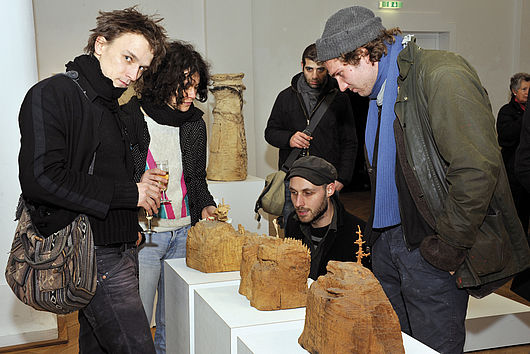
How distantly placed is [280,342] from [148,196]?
632 millimetres

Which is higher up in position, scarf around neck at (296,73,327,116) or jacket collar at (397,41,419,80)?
jacket collar at (397,41,419,80)

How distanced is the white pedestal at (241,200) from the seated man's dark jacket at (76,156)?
2.68 m

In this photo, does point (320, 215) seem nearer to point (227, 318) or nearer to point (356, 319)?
point (227, 318)

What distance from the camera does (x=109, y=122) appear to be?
183 cm

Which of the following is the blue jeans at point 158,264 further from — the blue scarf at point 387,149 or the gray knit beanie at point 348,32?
the gray knit beanie at point 348,32

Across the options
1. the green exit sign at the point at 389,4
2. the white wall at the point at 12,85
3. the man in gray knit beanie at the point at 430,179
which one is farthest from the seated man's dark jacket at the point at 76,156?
the green exit sign at the point at 389,4

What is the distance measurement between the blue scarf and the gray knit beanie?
10 cm

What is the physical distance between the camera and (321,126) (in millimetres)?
3715

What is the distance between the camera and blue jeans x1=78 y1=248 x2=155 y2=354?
1774 mm

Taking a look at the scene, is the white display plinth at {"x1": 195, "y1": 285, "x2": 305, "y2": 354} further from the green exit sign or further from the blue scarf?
the green exit sign

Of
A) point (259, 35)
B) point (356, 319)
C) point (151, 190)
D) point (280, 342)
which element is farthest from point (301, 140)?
point (259, 35)

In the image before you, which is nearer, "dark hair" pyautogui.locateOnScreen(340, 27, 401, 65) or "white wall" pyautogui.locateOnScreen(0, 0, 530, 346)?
"dark hair" pyautogui.locateOnScreen(340, 27, 401, 65)

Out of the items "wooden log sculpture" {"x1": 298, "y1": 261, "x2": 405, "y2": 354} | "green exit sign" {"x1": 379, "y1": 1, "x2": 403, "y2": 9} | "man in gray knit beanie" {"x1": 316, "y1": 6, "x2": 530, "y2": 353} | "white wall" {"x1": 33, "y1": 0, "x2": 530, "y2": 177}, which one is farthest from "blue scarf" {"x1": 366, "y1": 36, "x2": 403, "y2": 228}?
"green exit sign" {"x1": 379, "y1": 1, "x2": 403, "y2": 9}

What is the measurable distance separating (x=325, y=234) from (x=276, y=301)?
3.65 ft
